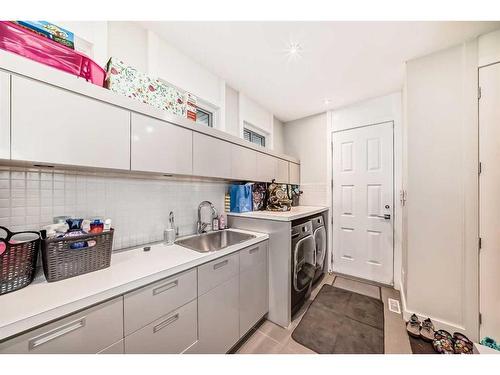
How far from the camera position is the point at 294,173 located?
3.16 m

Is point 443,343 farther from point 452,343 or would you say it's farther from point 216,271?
point 216,271

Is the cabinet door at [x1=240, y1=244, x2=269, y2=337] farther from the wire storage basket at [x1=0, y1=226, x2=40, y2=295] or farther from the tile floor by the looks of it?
the wire storage basket at [x1=0, y1=226, x2=40, y2=295]

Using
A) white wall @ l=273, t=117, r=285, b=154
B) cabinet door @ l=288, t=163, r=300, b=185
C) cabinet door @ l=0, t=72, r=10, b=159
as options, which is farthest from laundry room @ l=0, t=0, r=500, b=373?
white wall @ l=273, t=117, r=285, b=154

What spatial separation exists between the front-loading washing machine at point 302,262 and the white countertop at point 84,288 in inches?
36.4

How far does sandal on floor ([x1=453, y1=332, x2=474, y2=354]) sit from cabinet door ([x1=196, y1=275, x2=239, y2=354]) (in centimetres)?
172

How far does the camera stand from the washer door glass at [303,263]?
1827mm

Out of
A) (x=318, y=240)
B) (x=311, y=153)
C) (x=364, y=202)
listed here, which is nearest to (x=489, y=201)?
(x=364, y=202)

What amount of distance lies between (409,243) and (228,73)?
2.64m

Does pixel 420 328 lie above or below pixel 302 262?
below

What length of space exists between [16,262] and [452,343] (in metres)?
2.89

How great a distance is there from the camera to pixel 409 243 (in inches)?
71.7

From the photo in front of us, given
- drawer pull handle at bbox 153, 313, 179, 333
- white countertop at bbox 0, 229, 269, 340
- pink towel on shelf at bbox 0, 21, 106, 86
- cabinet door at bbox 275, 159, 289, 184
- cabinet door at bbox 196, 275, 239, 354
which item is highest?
pink towel on shelf at bbox 0, 21, 106, 86

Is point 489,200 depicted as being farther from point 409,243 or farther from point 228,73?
point 228,73

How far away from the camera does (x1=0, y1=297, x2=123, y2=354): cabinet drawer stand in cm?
64
